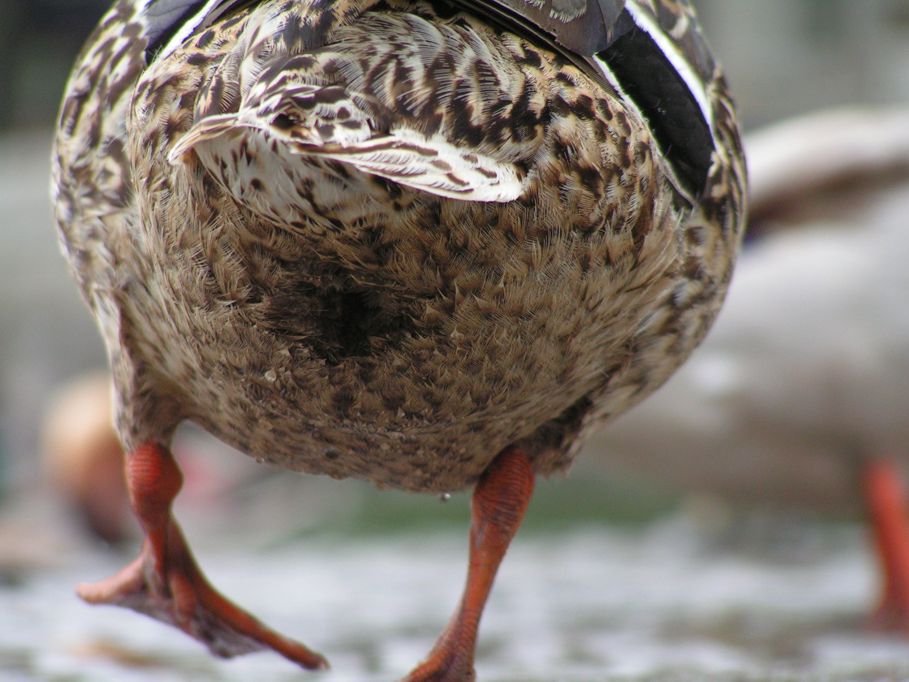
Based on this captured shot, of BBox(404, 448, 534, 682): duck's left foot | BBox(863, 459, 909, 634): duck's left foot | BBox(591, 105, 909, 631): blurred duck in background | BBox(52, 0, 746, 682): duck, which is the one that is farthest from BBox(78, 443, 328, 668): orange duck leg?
BBox(591, 105, 909, 631): blurred duck in background

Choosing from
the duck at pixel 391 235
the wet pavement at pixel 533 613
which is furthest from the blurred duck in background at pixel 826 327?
the duck at pixel 391 235

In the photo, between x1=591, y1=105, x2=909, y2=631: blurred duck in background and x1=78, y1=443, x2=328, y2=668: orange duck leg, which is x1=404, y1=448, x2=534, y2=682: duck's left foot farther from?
x1=591, y1=105, x2=909, y2=631: blurred duck in background

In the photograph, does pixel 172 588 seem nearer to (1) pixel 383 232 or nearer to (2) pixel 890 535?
(1) pixel 383 232

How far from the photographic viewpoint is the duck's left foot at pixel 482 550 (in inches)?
90.3

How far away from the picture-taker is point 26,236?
32.8 feet

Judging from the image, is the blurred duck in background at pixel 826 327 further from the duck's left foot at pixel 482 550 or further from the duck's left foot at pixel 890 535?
the duck's left foot at pixel 482 550

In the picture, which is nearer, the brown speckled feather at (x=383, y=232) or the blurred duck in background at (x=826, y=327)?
the brown speckled feather at (x=383, y=232)

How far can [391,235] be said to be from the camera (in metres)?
1.73

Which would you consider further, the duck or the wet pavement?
the wet pavement

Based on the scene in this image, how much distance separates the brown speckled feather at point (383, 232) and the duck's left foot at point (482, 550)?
1.9 inches

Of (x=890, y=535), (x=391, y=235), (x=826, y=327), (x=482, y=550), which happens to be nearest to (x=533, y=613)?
(x=890, y=535)

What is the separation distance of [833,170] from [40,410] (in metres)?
6.13

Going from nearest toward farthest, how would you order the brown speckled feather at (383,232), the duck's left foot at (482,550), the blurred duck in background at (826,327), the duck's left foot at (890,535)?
the brown speckled feather at (383,232) → the duck's left foot at (482,550) → the duck's left foot at (890,535) → the blurred duck in background at (826,327)

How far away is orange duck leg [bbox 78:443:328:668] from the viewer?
2498 millimetres
